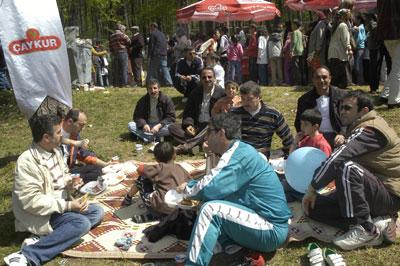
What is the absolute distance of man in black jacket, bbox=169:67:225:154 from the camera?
7965 mm

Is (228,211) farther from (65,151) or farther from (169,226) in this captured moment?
(65,151)

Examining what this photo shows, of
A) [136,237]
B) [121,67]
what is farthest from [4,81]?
[136,237]

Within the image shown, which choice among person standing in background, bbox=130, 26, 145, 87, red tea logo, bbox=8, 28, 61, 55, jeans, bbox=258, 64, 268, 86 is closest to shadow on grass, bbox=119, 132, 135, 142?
red tea logo, bbox=8, 28, 61, 55

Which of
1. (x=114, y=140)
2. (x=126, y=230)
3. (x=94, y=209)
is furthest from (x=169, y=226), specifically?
(x=114, y=140)

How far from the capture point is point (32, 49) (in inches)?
258

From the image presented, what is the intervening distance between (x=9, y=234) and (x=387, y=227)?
145 inches

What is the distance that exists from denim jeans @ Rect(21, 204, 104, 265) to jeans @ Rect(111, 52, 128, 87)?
984 cm

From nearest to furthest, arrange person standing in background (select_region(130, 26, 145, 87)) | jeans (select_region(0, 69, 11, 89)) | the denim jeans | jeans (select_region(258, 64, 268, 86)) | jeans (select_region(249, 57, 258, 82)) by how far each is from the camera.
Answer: the denim jeans → jeans (select_region(258, 64, 268, 86)) → jeans (select_region(0, 69, 11, 89)) → jeans (select_region(249, 57, 258, 82)) → person standing in background (select_region(130, 26, 145, 87))

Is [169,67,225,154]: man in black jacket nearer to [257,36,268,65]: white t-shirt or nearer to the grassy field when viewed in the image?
the grassy field

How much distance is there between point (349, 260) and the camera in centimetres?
416

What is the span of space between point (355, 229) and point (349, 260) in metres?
0.28

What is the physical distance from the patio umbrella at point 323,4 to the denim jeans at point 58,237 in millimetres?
11162

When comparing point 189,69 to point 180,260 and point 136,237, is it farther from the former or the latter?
point 180,260

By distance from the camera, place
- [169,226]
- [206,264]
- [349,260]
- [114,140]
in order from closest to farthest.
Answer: [206,264]
[349,260]
[169,226]
[114,140]
